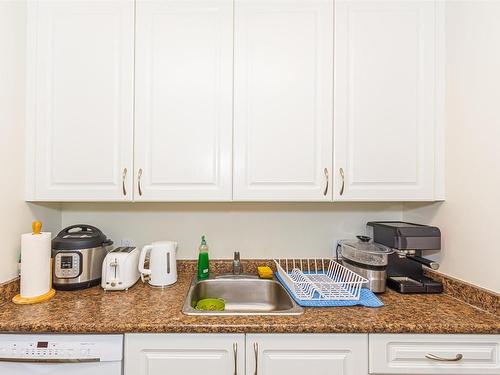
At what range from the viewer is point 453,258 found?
51.7 inches

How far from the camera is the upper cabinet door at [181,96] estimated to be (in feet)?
4.30

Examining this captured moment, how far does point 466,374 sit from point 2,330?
1765mm

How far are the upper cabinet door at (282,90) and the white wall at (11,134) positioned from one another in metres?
1.05

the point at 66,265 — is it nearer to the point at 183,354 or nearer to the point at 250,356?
the point at 183,354

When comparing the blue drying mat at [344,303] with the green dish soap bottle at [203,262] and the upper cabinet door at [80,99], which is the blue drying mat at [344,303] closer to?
the green dish soap bottle at [203,262]

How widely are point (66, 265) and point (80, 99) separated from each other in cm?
82

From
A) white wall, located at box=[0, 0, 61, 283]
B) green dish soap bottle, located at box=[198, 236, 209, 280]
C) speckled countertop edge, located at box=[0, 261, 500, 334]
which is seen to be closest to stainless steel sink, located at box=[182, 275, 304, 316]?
green dish soap bottle, located at box=[198, 236, 209, 280]

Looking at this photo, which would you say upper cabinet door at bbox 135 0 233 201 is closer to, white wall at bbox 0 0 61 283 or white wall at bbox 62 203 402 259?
white wall at bbox 62 203 402 259

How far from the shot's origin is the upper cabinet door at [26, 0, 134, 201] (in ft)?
4.27

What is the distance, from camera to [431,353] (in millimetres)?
1010

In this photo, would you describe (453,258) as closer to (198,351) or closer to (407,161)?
(407,161)

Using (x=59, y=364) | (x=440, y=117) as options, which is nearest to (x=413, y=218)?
(x=440, y=117)

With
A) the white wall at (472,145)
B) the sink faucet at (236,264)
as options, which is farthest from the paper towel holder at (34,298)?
the white wall at (472,145)

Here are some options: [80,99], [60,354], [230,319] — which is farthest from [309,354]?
[80,99]
